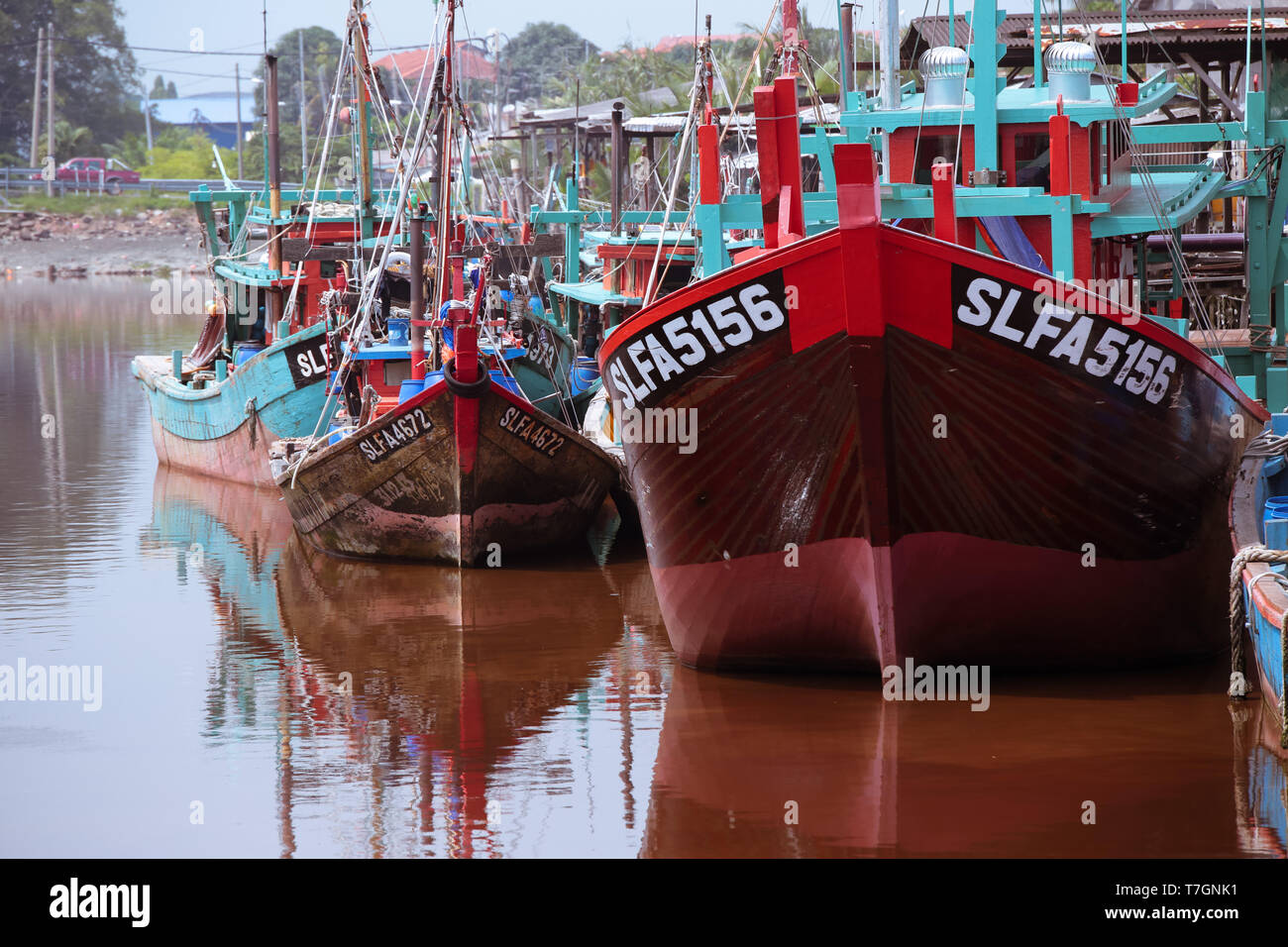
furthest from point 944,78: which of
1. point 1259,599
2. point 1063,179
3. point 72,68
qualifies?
point 72,68

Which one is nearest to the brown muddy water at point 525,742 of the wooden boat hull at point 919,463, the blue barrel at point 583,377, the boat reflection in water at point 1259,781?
the boat reflection in water at point 1259,781

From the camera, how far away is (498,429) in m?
14.4

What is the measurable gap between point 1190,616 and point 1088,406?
2.10 m

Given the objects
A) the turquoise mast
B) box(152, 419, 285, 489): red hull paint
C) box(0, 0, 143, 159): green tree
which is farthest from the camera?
box(0, 0, 143, 159): green tree

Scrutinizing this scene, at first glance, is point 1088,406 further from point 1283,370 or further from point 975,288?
point 1283,370

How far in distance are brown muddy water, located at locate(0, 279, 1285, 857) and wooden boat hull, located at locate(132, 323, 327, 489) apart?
12.9ft

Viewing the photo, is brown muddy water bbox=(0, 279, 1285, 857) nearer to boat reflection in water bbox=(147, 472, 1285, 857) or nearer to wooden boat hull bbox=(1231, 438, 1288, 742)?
boat reflection in water bbox=(147, 472, 1285, 857)

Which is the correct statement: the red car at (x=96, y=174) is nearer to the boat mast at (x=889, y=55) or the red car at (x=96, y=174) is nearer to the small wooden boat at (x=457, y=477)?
the small wooden boat at (x=457, y=477)

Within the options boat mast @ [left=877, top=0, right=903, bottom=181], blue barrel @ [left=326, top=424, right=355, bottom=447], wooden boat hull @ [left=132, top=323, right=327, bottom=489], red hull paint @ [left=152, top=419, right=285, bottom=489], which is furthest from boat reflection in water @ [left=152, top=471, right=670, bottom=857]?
boat mast @ [left=877, top=0, right=903, bottom=181]

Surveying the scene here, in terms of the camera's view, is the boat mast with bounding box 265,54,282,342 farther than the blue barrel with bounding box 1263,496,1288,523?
Yes

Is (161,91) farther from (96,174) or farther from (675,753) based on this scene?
(675,753)

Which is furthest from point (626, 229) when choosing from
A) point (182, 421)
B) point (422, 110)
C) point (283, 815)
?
point (283, 815)

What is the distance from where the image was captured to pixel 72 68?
91875mm

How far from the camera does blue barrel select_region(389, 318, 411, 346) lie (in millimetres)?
16938
